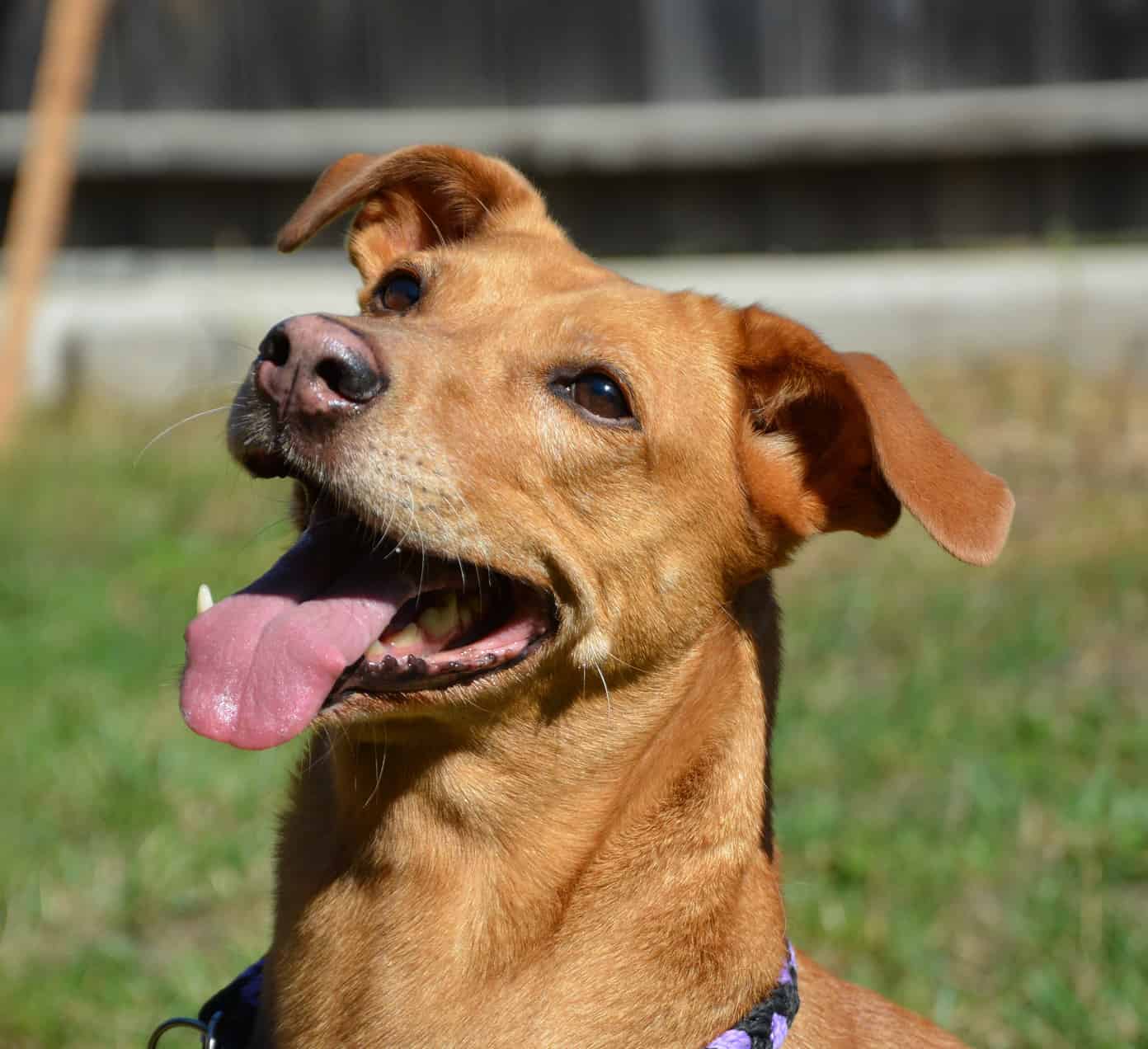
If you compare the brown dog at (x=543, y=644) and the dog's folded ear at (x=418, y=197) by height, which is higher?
the dog's folded ear at (x=418, y=197)

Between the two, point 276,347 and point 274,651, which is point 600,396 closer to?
point 276,347

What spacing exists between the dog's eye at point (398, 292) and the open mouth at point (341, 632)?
26.0 inches

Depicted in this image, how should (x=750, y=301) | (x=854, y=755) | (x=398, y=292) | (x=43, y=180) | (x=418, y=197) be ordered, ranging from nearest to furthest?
1. (x=398, y=292)
2. (x=418, y=197)
3. (x=854, y=755)
4. (x=43, y=180)
5. (x=750, y=301)

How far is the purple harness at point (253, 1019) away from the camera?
106 inches

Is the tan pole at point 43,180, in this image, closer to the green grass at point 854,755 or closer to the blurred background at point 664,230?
the blurred background at point 664,230

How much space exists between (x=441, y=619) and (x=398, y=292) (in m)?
0.91

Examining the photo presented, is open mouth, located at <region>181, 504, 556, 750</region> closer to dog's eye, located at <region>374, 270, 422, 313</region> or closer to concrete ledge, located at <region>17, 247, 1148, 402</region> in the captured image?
dog's eye, located at <region>374, 270, 422, 313</region>

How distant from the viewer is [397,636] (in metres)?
2.81

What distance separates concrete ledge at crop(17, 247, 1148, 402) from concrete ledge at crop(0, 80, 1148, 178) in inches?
24.0

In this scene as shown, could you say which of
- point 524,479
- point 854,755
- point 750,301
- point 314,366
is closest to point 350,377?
point 314,366

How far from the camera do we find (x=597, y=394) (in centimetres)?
302

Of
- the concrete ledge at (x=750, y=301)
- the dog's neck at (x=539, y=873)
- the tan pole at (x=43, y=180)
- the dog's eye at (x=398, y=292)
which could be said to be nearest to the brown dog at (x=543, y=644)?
the dog's neck at (x=539, y=873)

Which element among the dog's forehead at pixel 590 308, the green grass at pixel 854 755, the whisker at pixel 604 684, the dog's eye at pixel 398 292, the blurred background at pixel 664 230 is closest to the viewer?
the whisker at pixel 604 684

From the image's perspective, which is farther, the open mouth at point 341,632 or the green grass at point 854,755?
the green grass at point 854,755
